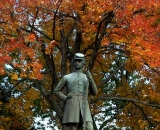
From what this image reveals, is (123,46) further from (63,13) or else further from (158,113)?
(158,113)

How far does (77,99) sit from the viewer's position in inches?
313

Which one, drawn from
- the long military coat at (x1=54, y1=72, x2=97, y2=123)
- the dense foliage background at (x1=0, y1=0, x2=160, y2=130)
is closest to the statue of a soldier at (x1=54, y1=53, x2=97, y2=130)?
the long military coat at (x1=54, y1=72, x2=97, y2=123)

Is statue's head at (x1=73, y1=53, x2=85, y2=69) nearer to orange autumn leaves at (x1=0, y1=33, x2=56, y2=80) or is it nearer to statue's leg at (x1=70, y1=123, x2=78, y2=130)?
statue's leg at (x1=70, y1=123, x2=78, y2=130)

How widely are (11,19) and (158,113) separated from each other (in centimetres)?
716

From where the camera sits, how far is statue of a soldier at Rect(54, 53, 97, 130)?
7.87 metres

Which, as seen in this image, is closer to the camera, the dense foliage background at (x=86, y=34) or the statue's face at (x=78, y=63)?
the statue's face at (x=78, y=63)

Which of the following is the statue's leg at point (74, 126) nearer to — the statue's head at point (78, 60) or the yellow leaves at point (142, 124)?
the statue's head at point (78, 60)

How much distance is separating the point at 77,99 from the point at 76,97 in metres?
0.05

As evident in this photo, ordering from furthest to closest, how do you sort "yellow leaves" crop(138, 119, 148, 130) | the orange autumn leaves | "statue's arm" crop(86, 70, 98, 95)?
"yellow leaves" crop(138, 119, 148, 130)
the orange autumn leaves
"statue's arm" crop(86, 70, 98, 95)

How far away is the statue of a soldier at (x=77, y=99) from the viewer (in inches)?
310

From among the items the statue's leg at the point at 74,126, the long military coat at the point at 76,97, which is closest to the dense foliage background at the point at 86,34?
the long military coat at the point at 76,97

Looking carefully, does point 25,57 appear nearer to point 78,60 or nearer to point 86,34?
point 86,34

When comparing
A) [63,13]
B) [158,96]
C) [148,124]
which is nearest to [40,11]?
[63,13]

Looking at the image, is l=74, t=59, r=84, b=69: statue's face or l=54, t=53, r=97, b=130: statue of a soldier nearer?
l=54, t=53, r=97, b=130: statue of a soldier
